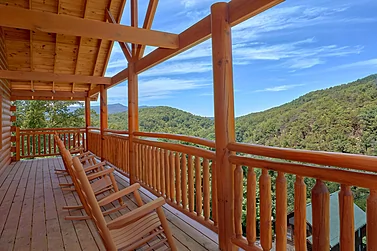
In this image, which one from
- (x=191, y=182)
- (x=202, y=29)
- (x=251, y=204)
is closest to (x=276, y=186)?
(x=251, y=204)

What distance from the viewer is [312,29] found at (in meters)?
4.44

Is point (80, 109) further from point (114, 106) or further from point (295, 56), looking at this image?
point (295, 56)

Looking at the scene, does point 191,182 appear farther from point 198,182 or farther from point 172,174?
point 172,174

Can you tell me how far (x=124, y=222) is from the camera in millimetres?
1543

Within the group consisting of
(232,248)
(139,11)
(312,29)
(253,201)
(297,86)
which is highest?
(139,11)

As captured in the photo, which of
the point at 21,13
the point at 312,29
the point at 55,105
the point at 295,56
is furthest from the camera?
the point at 55,105

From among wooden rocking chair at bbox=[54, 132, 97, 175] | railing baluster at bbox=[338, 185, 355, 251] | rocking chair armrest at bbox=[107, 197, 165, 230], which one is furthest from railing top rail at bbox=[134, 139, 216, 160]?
railing baluster at bbox=[338, 185, 355, 251]

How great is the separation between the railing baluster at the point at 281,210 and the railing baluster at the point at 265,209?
0.11 meters

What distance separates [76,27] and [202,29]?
1487 mm

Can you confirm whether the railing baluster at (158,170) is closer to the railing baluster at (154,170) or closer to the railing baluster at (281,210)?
the railing baluster at (154,170)

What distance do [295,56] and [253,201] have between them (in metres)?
4.32

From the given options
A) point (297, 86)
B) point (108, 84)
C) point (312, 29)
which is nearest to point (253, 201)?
point (297, 86)

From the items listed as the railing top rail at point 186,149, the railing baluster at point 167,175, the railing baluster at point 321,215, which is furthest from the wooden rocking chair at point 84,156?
the railing baluster at point 321,215

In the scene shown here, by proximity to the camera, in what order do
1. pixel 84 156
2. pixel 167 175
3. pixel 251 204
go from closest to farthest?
pixel 251 204 → pixel 167 175 → pixel 84 156
